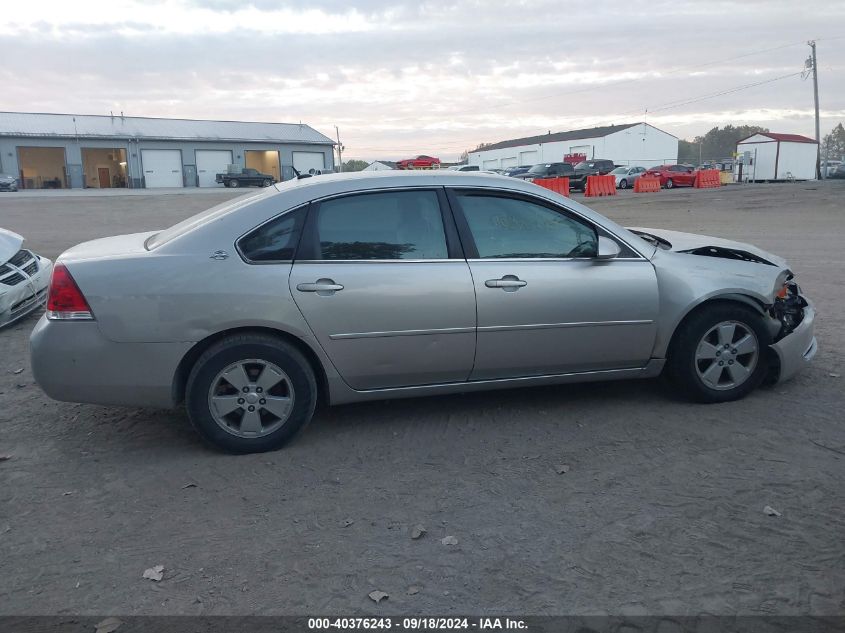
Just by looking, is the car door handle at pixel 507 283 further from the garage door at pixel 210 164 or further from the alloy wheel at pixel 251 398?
the garage door at pixel 210 164

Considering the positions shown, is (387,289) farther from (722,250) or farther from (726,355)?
(722,250)

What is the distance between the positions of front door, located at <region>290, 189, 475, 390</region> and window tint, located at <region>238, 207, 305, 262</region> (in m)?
0.07

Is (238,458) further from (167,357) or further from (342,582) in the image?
(342,582)

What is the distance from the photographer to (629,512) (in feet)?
11.3

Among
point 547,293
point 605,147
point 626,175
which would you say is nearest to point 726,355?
point 547,293

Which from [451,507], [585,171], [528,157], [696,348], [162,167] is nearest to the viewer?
[451,507]

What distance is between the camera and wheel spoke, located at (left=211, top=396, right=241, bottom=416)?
4.10m

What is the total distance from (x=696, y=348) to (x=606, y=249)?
2.98ft

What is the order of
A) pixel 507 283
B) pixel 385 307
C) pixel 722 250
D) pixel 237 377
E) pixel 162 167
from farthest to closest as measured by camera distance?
pixel 162 167 → pixel 722 250 → pixel 507 283 → pixel 385 307 → pixel 237 377

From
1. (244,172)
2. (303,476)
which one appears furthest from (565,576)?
(244,172)

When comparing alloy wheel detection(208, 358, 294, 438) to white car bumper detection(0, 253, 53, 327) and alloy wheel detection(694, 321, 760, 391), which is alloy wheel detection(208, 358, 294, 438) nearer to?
alloy wheel detection(694, 321, 760, 391)

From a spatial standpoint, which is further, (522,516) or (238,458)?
(238,458)

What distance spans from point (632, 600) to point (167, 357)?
8.97ft

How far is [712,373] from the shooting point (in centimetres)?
477
